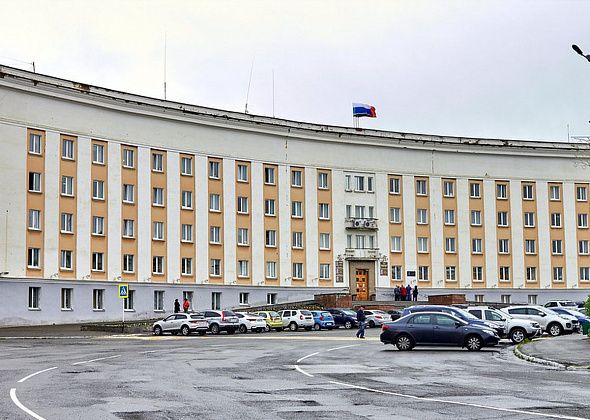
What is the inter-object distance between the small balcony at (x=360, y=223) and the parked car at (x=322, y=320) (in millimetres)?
20855

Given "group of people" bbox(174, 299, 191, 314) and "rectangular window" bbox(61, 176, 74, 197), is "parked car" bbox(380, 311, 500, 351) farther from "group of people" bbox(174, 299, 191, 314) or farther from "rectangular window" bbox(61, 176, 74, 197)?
"rectangular window" bbox(61, 176, 74, 197)

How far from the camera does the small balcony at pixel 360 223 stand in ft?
264

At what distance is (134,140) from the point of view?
230 ft

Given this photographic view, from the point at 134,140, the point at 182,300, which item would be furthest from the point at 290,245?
the point at 134,140

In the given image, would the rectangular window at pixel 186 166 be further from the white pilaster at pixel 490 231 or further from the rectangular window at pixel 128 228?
the white pilaster at pixel 490 231

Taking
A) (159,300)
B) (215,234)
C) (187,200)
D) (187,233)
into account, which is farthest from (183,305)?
(187,200)

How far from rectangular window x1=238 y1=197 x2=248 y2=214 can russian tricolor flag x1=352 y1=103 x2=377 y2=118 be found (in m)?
13.6

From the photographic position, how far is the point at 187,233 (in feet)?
240

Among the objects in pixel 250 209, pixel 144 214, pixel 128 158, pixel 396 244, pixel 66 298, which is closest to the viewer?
pixel 66 298

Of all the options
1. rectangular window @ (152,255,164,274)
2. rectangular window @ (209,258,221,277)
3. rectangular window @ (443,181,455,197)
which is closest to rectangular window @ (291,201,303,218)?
rectangular window @ (209,258,221,277)

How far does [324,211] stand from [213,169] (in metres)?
10.6

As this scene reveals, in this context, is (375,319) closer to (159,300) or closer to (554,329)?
(554,329)

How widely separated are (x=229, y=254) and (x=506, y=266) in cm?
2611

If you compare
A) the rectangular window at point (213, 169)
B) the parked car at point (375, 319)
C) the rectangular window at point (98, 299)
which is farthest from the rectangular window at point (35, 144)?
the parked car at point (375, 319)
